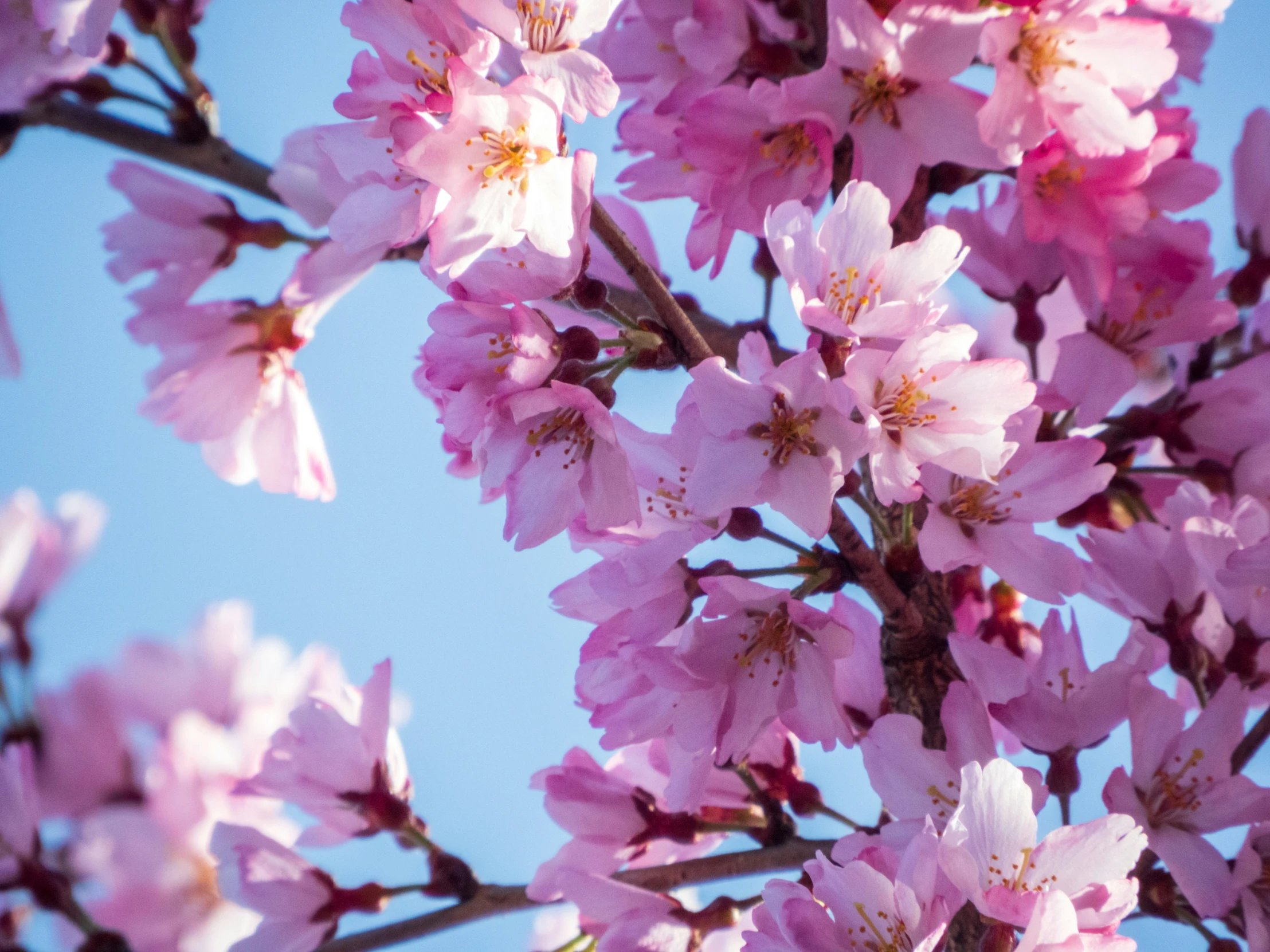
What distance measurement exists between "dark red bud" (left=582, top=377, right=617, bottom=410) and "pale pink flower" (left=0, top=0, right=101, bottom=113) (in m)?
0.53

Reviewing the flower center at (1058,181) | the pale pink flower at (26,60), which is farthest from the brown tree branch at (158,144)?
the flower center at (1058,181)

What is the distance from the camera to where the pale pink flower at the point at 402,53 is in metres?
0.48

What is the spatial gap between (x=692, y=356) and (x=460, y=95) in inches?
6.6

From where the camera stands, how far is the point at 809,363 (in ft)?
1.50

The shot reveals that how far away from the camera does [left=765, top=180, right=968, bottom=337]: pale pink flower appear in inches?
19.4

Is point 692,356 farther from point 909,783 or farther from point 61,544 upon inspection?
point 61,544

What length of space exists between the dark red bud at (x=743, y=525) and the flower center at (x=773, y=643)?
5cm

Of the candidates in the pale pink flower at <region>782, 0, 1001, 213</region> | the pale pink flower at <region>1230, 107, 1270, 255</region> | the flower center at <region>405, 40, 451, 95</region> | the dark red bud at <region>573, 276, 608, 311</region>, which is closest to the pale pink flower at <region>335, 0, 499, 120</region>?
the flower center at <region>405, 40, 451, 95</region>

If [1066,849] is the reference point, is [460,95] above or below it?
above

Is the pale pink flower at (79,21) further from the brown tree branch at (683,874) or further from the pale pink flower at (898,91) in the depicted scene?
the brown tree branch at (683,874)

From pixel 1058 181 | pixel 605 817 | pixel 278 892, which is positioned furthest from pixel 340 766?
pixel 1058 181

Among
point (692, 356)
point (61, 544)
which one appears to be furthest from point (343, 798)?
point (61, 544)

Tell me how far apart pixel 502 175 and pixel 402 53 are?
0.29ft

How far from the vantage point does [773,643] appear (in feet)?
1.90
